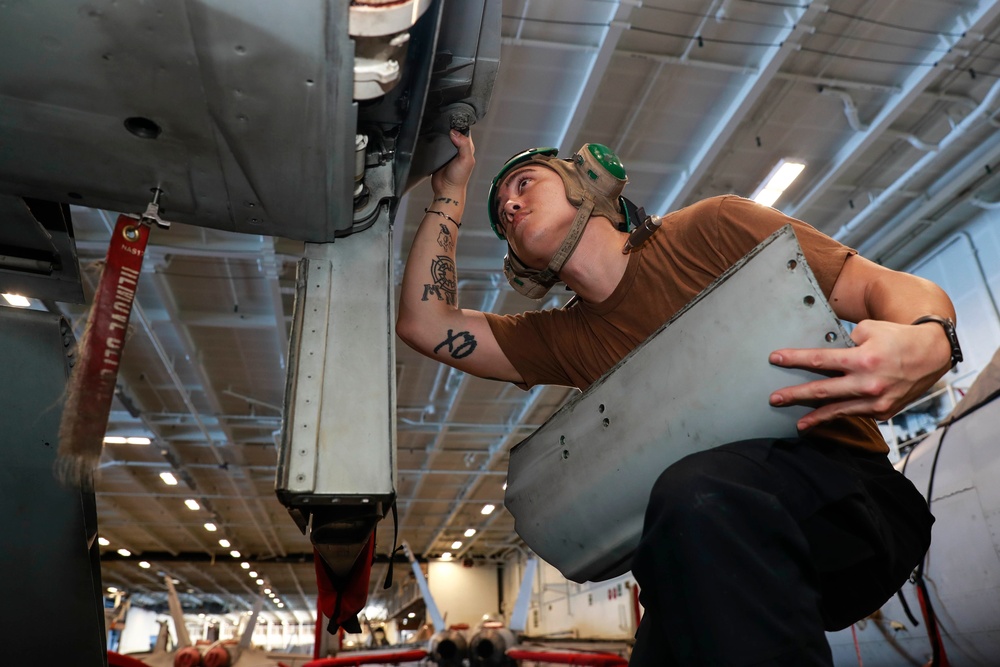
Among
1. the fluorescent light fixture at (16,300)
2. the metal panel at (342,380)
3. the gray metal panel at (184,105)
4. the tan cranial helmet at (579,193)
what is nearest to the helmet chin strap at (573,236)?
the tan cranial helmet at (579,193)

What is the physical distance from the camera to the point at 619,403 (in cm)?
167

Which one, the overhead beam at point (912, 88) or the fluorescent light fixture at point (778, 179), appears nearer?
the overhead beam at point (912, 88)

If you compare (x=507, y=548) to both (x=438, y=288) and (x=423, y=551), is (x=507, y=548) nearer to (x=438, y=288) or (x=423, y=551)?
(x=423, y=551)

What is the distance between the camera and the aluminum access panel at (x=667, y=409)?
4.42ft

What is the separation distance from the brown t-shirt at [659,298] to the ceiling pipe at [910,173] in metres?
7.85

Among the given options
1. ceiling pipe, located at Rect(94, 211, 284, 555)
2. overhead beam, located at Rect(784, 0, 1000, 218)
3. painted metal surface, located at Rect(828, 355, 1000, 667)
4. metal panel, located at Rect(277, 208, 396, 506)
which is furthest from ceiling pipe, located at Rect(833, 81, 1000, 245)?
ceiling pipe, located at Rect(94, 211, 284, 555)

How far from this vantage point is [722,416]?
1.44 metres

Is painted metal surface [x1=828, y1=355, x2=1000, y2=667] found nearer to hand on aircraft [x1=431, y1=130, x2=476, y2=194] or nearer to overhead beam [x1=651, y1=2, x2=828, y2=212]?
hand on aircraft [x1=431, y1=130, x2=476, y2=194]

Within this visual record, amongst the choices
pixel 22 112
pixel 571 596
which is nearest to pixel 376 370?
pixel 22 112

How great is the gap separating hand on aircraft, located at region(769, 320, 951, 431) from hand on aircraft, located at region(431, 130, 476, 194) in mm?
1600

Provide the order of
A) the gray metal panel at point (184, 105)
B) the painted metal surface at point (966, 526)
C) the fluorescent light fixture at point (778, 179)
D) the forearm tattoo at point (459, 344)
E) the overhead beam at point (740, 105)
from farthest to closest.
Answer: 1. the fluorescent light fixture at point (778, 179)
2. the overhead beam at point (740, 105)
3. the painted metal surface at point (966, 526)
4. the forearm tattoo at point (459, 344)
5. the gray metal panel at point (184, 105)

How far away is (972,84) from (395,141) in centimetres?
883

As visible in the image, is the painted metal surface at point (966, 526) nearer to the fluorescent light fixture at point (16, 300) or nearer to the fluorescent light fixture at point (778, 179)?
the fluorescent light fixture at point (778, 179)

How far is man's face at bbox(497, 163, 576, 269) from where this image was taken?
2.28 m
